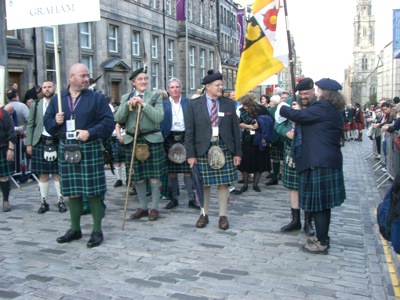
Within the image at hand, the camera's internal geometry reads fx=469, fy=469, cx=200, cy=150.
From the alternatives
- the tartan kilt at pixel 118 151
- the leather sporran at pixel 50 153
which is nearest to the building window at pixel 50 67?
the tartan kilt at pixel 118 151

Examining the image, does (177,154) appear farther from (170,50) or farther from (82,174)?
(170,50)

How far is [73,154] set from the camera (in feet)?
17.5

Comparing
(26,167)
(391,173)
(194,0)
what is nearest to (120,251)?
(26,167)

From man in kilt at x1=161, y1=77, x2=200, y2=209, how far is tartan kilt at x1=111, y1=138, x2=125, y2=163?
1.25m

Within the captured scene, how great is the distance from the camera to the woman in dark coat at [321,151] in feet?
16.5

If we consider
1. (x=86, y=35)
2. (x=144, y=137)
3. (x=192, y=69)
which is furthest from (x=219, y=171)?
(x=192, y=69)

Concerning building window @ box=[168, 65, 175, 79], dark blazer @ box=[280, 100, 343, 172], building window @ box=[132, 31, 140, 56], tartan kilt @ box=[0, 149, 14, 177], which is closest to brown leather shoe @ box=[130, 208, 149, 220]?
tartan kilt @ box=[0, 149, 14, 177]

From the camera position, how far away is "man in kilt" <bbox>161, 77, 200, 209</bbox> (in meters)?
7.58

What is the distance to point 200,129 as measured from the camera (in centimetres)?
621

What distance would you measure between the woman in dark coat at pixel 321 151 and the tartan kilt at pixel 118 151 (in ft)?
13.8

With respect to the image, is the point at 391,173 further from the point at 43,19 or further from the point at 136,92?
the point at 43,19

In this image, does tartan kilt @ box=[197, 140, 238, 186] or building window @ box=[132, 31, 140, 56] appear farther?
building window @ box=[132, 31, 140, 56]

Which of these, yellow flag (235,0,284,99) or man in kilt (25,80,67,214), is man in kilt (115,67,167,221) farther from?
yellow flag (235,0,284,99)

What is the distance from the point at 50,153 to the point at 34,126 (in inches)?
24.7
